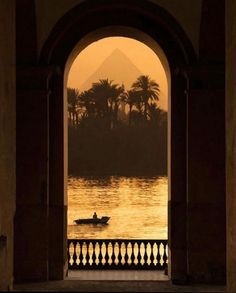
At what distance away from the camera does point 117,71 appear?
1981 inches

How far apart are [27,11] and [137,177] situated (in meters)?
42.5

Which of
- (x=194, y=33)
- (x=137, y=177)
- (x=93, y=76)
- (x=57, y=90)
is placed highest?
(x=93, y=76)

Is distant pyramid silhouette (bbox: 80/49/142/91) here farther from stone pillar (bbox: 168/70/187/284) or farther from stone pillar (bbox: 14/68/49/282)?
stone pillar (bbox: 14/68/49/282)

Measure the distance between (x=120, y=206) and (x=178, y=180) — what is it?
34369 mm

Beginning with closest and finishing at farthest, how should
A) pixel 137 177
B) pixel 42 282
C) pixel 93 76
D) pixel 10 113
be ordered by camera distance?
pixel 10 113 < pixel 42 282 < pixel 93 76 < pixel 137 177

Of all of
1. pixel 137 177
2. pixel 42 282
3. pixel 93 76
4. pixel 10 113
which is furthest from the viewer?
pixel 137 177

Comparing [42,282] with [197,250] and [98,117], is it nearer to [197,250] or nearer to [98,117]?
[197,250]

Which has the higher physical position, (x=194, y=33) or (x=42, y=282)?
(x=194, y=33)

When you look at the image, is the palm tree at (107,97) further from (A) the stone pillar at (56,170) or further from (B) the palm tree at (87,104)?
(A) the stone pillar at (56,170)

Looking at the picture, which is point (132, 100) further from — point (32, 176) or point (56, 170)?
point (32, 176)

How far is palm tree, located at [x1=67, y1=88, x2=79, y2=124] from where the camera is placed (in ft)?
157

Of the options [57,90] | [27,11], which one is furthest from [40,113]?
[27,11]

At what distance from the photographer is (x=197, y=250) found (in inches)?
407

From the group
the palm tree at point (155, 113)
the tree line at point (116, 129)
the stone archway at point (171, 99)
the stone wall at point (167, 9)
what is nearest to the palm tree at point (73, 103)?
the tree line at point (116, 129)
